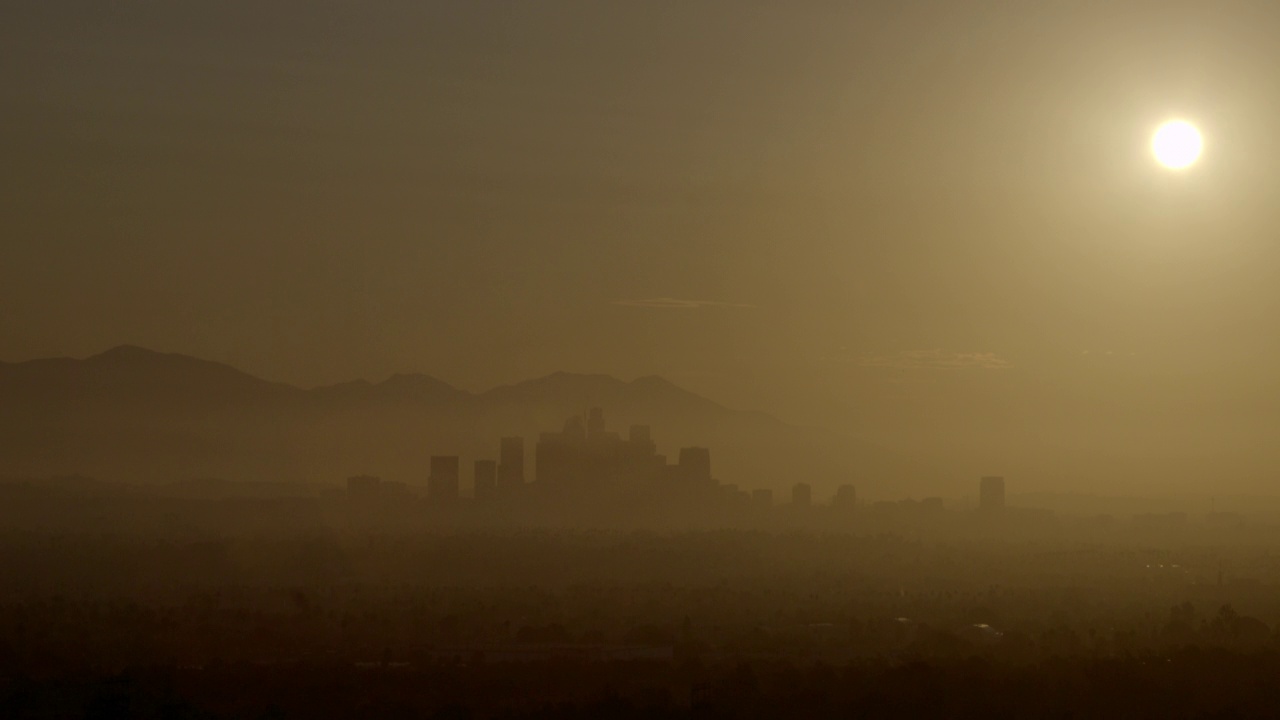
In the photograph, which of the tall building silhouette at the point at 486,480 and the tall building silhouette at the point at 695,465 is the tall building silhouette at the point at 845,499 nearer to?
the tall building silhouette at the point at 695,465

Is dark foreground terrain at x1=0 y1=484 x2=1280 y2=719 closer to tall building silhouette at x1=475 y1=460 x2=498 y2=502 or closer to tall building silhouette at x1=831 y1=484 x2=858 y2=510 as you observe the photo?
tall building silhouette at x1=475 y1=460 x2=498 y2=502

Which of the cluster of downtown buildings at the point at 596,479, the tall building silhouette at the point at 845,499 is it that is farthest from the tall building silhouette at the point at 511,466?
the tall building silhouette at the point at 845,499

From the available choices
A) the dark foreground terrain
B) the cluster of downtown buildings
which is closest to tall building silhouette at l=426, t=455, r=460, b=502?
the cluster of downtown buildings

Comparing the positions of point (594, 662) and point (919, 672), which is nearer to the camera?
point (919, 672)

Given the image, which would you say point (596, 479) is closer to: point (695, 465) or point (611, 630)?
point (695, 465)

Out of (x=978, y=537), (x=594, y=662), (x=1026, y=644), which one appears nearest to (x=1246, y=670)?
(x=1026, y=644)

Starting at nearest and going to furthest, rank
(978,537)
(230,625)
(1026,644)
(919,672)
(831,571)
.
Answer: (919,672), (1026,644), (230,625), (831,571), (978,537)

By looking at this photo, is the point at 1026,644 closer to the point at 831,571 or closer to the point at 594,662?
the point at 594,662
